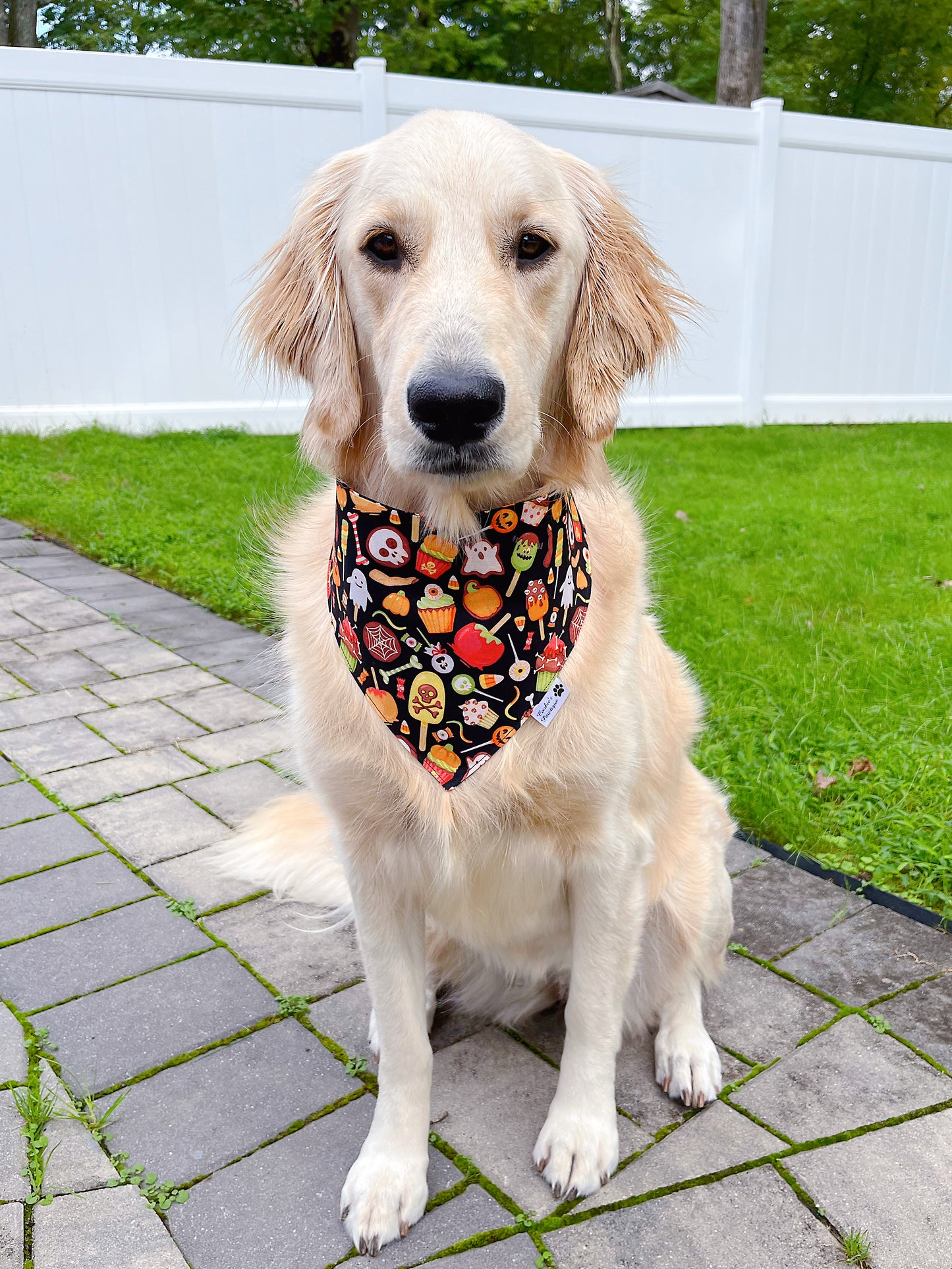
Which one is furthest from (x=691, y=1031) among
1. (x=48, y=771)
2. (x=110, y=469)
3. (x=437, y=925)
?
(x=110, y=469)

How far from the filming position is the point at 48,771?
329cm

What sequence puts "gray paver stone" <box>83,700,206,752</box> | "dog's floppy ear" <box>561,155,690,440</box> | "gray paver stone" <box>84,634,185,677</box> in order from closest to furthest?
"dog's floppy ear" <box>561,155,690,440</box> → "gray paver stone" <box>83,700,206,752</box> → "gray paver stone" <box>84,634,185,677</box>

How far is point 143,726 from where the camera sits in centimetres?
362

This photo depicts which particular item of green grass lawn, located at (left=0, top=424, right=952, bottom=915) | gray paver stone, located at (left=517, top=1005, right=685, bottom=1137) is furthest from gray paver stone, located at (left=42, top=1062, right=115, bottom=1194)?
green grass lawn, located at (left=0, top=424, right=952, bottom=915)

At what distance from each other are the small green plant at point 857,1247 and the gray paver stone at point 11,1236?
137 cm

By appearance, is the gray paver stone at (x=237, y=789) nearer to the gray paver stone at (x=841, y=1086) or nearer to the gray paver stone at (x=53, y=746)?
the gray paver stone at (x=53, y=746)

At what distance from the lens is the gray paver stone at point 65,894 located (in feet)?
8.32

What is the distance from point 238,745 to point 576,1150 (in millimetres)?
2080

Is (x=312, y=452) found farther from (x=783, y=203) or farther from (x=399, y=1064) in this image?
(x=783, y=203)

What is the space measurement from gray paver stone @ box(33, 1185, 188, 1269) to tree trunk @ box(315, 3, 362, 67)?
1963cm

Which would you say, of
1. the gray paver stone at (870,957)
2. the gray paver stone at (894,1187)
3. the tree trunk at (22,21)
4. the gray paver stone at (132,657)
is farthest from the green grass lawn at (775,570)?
the tree trunk at (22,21)

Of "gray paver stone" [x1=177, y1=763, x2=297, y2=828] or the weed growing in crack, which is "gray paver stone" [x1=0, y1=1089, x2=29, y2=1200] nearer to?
the weed growing in crack

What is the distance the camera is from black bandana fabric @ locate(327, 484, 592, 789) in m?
1.79

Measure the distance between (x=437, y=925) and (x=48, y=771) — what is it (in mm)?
1733
